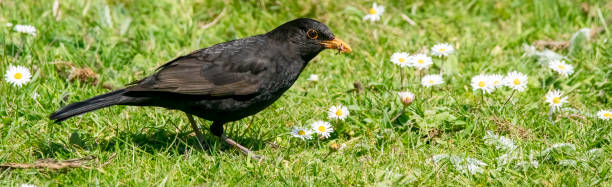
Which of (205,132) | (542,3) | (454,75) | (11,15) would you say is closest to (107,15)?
(11,15)

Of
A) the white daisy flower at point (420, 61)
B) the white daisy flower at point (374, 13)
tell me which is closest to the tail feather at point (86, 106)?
the white daisy flower at point (420, 61)

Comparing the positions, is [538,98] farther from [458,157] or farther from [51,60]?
[51,60]

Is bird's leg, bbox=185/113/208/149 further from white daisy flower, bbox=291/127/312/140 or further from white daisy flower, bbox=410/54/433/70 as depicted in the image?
white daisy flower, bbox=410/54/433/70

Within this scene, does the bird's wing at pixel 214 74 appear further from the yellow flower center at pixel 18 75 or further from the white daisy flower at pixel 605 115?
the white daisy flower at pixel 605 115

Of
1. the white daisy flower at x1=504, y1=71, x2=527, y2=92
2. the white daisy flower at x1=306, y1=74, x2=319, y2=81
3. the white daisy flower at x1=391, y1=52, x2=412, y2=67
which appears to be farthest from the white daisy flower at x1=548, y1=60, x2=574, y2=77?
the white daisy flower at x1=306, y1=74, x2=319, y2=81

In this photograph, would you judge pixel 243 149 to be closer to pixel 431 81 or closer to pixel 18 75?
pixel 431 81

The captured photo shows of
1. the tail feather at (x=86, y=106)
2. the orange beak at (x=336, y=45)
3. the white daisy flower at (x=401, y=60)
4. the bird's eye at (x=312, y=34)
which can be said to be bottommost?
the tail feather at (x=86, y=106)

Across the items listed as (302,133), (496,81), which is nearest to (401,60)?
(496,81)
